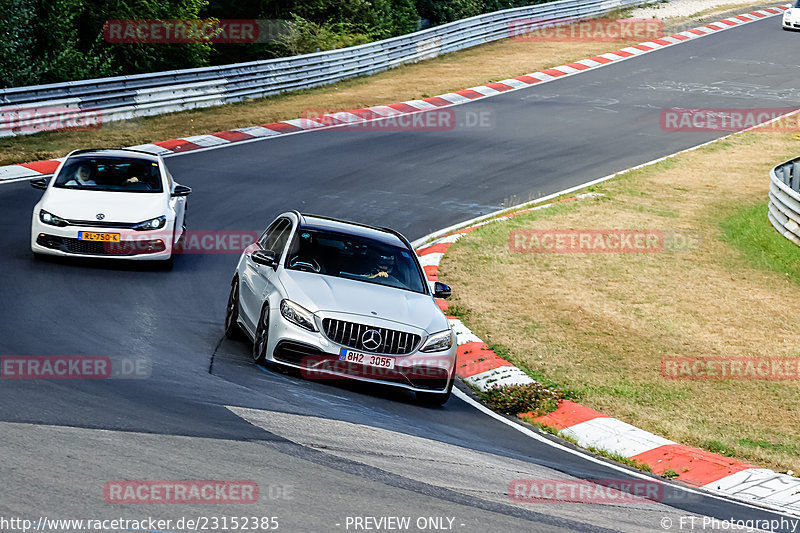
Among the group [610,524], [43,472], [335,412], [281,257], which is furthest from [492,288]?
[43,472]

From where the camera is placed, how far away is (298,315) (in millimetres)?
10523

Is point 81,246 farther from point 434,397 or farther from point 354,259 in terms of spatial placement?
point 434,397

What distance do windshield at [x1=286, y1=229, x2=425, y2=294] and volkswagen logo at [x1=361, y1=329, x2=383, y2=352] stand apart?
1082mm

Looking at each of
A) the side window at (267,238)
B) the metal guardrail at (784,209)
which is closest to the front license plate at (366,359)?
the side window at (267,238)

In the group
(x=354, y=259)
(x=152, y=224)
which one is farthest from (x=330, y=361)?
(x=152, y=224)

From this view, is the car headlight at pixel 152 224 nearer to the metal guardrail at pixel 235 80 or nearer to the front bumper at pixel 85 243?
the front bumper at pixel 85 243

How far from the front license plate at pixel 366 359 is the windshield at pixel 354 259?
3.96 feet

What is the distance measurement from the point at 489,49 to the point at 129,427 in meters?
32.7

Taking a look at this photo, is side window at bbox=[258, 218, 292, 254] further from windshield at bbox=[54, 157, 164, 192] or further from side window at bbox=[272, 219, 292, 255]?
windshield at bbox=[54, 157, 164, 192]

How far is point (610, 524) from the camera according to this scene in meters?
7.40

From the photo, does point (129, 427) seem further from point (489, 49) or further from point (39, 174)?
point (489, 49)

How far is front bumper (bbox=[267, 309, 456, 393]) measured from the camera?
1040cm

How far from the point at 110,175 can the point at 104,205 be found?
0.99 meters

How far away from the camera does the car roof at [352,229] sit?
39.6ft
